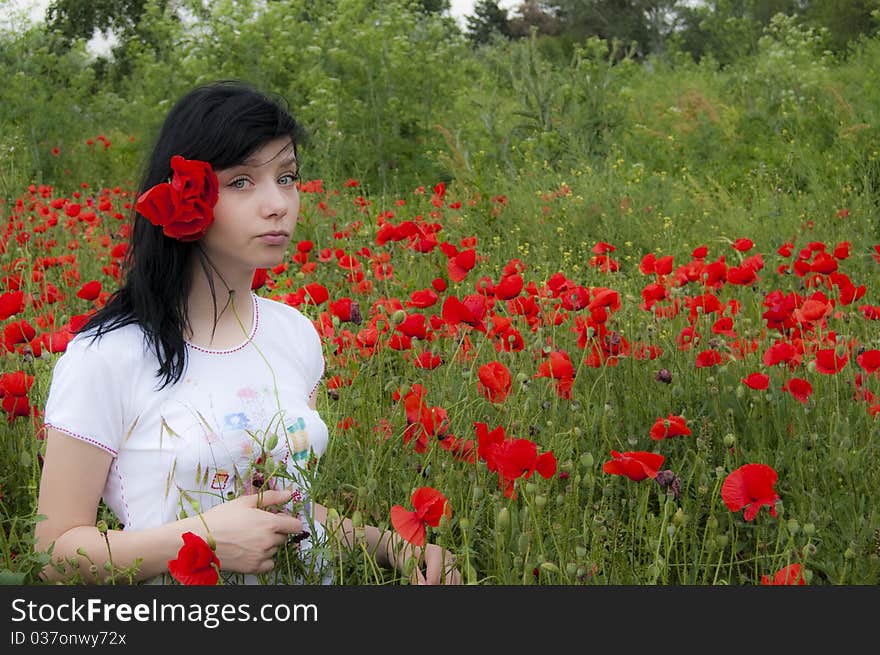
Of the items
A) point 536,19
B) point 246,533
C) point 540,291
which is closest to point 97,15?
point 536,19

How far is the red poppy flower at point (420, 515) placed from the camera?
4.31 ft

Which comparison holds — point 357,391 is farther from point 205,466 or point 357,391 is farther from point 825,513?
point 825,513

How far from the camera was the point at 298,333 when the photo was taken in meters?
1.89

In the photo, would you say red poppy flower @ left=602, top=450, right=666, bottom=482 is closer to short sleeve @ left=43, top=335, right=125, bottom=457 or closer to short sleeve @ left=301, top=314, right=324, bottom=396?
short sleeve @ left=301, top=314, right=324, bottom=396

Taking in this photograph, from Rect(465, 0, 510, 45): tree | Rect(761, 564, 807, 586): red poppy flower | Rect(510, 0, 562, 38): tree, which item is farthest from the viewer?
Rect(465, 0, 510, 45): tree

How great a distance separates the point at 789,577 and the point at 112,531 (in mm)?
1004

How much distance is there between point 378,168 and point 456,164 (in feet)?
6.18

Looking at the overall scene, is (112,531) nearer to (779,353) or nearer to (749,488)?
(749,488)

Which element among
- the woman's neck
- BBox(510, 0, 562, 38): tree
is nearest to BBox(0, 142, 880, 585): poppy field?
the woman's neck

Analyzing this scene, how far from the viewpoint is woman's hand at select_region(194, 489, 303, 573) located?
4.69 feet

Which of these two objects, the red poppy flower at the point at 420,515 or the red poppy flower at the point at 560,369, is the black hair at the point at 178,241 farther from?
the red poppy flower at the point at 560,369

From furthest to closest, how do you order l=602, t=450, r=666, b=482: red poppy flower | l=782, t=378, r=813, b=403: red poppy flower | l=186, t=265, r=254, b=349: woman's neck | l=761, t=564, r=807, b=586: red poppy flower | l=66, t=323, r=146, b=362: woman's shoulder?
l=782, t=378, r=813, b=403: red poppy flower, l=186, t=265, r=254, b=349: woman's neck, l=66, t=323, r=146, b=362: woman's shoulder, l=602, t=450, r=666, b=482: red poppy flower, l=761, t=564, r=807, b=586: red poppy flower

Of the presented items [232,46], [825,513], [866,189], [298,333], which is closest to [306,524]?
[298,333]

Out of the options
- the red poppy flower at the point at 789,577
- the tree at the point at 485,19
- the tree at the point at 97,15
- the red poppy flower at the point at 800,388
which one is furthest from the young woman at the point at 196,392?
the tree at the point at 485,19
